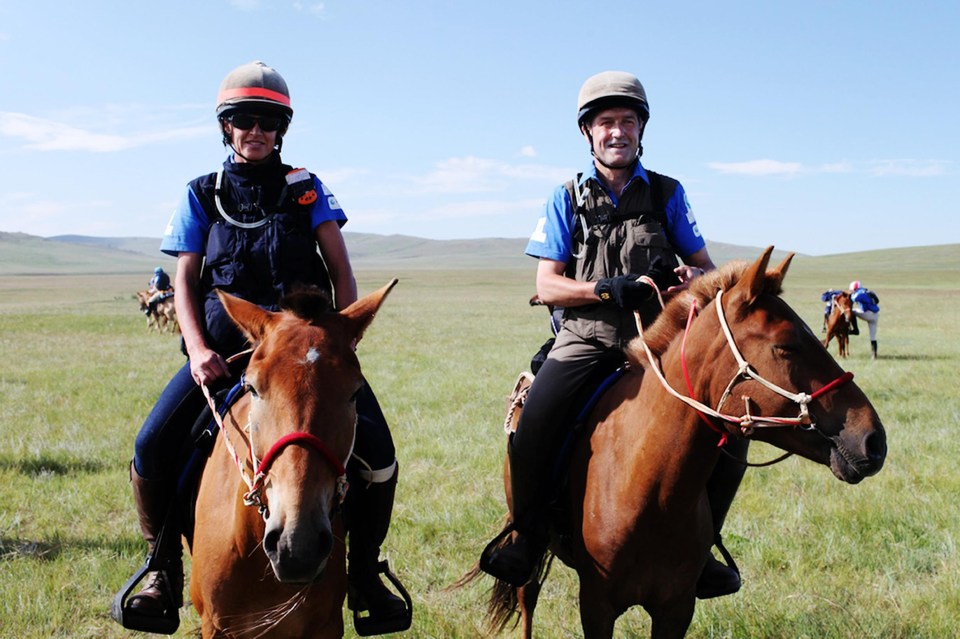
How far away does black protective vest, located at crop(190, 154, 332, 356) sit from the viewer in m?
3.88

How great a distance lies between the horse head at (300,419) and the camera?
2.56 metres

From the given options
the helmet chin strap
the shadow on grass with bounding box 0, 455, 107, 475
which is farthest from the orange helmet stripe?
the shadow on grass with bounding box 0, 455, 107, 475

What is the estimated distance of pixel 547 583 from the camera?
573 cm

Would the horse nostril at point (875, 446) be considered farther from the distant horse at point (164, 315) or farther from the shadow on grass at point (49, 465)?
the distant horse at point (164, 315)

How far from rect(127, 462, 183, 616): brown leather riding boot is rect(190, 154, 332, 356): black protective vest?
2.52 feet

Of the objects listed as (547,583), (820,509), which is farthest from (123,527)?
(820,509)

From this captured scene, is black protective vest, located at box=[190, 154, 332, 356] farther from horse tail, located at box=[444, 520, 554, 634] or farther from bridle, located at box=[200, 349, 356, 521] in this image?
horse tail, located at box=[444, 520, 554, 634]

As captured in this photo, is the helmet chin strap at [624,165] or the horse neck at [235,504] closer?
the horse neck at [235,504]

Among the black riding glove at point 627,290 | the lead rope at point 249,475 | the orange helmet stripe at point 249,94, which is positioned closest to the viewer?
the lead rope at point 249,475

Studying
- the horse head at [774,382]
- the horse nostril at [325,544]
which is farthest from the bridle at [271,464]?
the horse head at [774,382]

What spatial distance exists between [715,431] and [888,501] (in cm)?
474

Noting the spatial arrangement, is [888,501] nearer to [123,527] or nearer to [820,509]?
[820,509]

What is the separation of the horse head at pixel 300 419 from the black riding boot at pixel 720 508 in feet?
7.08

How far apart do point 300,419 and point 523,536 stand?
2.08 metres
